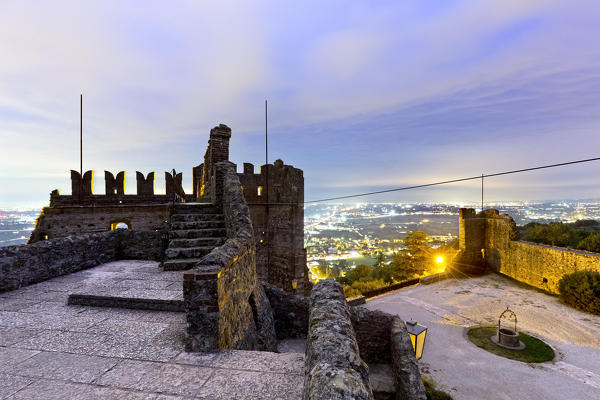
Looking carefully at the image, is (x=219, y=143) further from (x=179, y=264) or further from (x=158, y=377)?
(x=158, y=377)

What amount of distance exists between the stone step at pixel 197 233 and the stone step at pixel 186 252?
433 mm

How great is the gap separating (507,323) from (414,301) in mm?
4118

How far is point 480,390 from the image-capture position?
24.6ft

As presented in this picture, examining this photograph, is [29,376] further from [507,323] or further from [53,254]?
[507,323]

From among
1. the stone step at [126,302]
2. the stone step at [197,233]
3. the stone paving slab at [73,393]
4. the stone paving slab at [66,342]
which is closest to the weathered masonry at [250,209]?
the stone step at [197,233]

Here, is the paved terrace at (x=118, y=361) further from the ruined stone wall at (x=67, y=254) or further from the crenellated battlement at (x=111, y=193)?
the crenellated battlement at (x=111, y=193)

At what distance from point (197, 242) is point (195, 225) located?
70 cm

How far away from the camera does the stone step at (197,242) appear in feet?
21.1

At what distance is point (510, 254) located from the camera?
19.5 meters

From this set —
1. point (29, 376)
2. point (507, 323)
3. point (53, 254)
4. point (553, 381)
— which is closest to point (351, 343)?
point (29, 376)

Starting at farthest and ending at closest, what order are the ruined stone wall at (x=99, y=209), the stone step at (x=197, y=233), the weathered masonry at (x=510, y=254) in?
the weathered masonry at (x=510, y=254)
the ruined stone wall at (x=99, y=209)
the stone step at (x=197, y=233)

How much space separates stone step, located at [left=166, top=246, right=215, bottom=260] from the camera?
6.22 metres

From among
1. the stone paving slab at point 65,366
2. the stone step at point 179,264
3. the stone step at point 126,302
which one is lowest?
the stone paving slab at point 65,366

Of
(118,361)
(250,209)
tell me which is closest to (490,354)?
(118,361)
